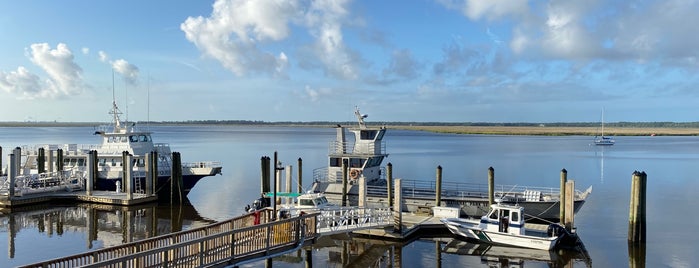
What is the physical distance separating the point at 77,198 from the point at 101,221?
6548 millimetres

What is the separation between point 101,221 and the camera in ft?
106

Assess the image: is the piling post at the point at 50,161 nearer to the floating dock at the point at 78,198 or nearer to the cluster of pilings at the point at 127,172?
the cluster of pilings at the point at 127,172

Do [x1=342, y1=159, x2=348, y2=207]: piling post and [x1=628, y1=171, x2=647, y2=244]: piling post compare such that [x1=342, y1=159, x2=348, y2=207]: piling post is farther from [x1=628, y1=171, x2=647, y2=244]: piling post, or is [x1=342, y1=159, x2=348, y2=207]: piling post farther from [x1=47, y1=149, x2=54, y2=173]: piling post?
[x1=47, y1=149, x2=54, y2=173]: piling post

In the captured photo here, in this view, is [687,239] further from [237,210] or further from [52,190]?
[52,190]

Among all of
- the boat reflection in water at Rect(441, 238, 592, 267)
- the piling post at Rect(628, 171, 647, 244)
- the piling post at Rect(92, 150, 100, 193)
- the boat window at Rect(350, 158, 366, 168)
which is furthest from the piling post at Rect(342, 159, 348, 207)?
the piling post at Rect(92, 150, 100, 193)

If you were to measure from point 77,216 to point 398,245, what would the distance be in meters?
19.7

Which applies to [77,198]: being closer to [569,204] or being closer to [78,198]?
[78,198]

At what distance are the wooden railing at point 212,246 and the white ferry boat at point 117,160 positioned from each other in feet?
75.4

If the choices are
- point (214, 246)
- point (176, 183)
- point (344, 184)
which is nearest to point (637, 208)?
point (344, 184)

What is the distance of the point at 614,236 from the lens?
29.4 meters

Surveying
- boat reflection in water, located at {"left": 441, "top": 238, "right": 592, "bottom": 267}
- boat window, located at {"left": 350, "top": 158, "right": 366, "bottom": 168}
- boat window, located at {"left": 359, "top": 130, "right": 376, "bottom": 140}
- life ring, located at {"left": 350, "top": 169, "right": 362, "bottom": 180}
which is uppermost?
boat window, located at {"left": 359, "top": 130, "right": 376, "bottom": 140}

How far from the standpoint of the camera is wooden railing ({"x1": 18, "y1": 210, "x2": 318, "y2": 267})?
14250 millimetres

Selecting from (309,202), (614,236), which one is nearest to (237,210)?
(309,202)

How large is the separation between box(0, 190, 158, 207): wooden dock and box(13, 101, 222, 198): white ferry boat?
100 inches
